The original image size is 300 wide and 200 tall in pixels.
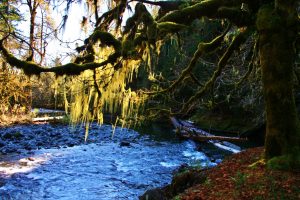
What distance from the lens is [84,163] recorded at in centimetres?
1417

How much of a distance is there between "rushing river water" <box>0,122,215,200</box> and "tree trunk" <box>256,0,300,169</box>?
14.9ft

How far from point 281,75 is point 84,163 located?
9.60 m

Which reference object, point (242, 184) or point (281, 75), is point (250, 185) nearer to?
point (242, 184)

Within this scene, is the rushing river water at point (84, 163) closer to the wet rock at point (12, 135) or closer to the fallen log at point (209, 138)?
the wet rock at point (12, 135)

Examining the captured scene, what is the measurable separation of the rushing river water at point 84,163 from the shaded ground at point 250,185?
10.2 ft

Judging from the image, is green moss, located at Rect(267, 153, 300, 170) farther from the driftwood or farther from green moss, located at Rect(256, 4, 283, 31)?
the driftwood

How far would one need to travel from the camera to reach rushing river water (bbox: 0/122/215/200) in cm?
1017

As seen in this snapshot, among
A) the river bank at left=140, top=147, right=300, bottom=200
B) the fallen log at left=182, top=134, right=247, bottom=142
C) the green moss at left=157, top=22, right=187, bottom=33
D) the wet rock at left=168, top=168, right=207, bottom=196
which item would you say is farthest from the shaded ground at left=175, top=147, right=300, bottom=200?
the fallen log at left=182, top=134, right=247, bottom=142

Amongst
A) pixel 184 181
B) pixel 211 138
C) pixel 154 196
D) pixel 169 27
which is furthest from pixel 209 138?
pixel 169 27

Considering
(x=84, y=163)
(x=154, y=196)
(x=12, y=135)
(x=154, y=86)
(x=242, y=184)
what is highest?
(x=154, y=86)

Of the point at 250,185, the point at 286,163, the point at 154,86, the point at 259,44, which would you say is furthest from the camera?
the point at 154,86

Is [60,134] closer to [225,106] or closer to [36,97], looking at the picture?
[225,106]

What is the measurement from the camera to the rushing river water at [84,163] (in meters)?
10.2

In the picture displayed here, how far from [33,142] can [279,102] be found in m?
14.8
